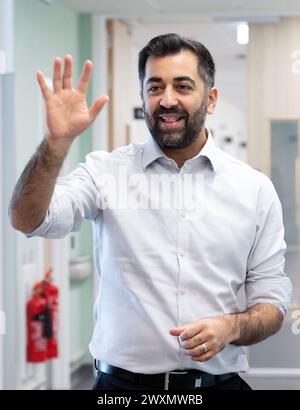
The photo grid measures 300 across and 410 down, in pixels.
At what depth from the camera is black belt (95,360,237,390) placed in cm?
92

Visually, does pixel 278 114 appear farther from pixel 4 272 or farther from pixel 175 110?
pixel 175 110

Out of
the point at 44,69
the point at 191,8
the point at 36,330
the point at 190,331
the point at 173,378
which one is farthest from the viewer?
the point at 191,8

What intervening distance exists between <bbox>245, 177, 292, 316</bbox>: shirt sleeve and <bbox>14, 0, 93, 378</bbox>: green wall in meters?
1.27

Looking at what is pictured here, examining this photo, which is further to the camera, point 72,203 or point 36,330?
point 36,330

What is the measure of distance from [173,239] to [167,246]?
0.01m

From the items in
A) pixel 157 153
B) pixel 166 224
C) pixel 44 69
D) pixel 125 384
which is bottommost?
pixel 125 384

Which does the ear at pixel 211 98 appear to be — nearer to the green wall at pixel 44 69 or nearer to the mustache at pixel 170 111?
the mustache at pixel 170 111

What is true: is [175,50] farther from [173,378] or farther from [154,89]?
[173,378]

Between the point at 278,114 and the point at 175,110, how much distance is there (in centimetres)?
179

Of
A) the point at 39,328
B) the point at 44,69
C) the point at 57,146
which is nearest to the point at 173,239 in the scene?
the point at 57,146

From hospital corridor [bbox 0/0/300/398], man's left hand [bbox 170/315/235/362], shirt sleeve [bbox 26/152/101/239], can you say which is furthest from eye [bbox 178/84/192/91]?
man's left hand [bbox 170/315/235/362]

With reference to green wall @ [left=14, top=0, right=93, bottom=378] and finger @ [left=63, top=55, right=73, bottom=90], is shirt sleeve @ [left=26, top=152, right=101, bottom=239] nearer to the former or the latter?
finger @ [left=63, top=55, right=73, bottom=90]

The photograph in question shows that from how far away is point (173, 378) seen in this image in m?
0.92
